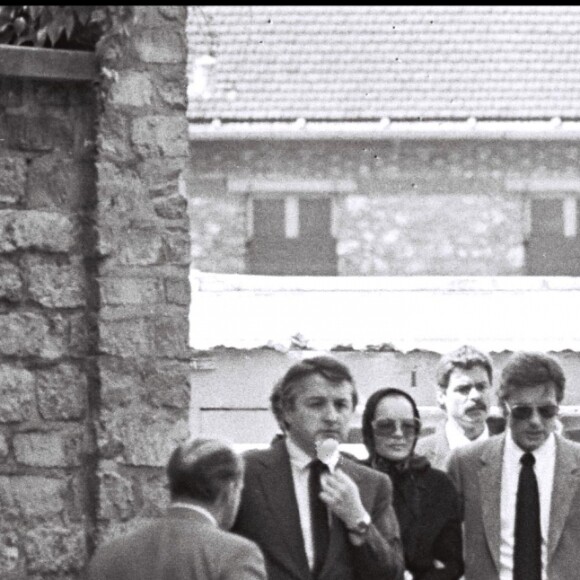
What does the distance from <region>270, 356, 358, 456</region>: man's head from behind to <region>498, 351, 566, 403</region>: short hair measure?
2.39ft

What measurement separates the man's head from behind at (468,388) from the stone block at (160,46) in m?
1.85

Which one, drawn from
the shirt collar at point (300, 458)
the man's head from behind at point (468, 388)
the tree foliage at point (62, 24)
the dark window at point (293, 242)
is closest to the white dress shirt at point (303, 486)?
the shirt collar at point (300, 458)

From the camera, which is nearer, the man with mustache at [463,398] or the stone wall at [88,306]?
the stone wall at [88,306]

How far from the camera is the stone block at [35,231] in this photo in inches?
336

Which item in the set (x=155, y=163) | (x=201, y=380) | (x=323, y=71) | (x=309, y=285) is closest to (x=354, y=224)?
(x=323, y=71)

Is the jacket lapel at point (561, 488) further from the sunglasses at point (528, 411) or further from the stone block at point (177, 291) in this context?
the stone block at point (177, 291)

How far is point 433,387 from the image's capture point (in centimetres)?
1481

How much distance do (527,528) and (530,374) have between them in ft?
1.93

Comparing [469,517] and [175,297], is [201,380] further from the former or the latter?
[469,517]

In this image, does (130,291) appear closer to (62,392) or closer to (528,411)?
(62,392)

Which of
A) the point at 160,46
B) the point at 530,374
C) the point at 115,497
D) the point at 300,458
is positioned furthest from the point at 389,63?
the point at 300,458

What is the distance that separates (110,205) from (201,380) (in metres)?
6.39

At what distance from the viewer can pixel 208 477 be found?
5.84 metres

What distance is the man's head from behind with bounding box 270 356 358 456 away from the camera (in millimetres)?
6938
